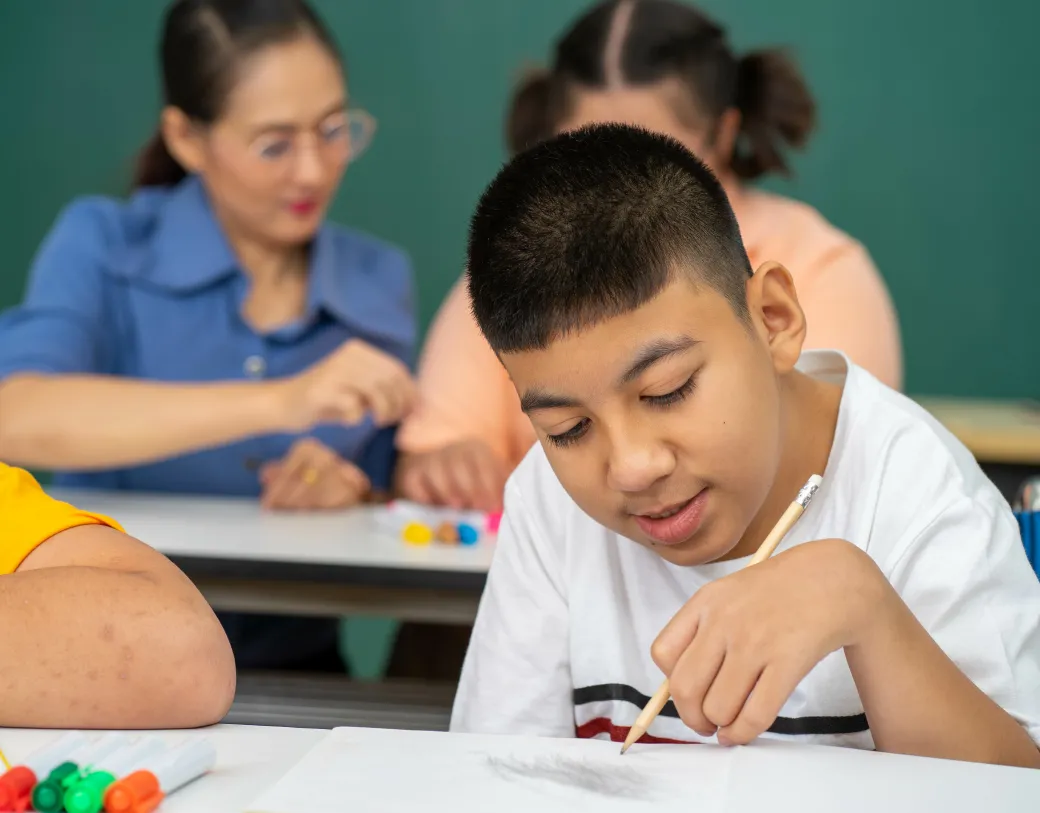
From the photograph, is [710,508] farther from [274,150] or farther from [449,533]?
[274,150]

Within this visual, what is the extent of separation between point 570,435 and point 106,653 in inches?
13.2

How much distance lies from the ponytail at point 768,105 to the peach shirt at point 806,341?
0.24ft

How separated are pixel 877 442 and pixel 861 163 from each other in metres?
2.42

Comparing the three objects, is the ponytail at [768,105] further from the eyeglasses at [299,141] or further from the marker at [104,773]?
the marker at [104,773]

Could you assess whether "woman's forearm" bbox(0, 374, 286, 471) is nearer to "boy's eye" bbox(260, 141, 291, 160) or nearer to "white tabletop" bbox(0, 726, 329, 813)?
"boy's eye" bbox(260, 141, 291, 160)

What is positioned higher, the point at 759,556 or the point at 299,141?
the point at 299,141

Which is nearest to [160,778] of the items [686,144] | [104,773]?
[104,773]

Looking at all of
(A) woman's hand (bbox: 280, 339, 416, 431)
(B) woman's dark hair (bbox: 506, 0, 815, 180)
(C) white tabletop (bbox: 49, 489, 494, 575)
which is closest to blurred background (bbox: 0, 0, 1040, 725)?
(B) woman's dark hair (bbox: 506, 0, 815, 180)

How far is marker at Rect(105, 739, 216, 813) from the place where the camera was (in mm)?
688

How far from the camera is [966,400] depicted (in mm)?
3223

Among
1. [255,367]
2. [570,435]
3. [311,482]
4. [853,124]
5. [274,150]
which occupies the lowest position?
[311,482]

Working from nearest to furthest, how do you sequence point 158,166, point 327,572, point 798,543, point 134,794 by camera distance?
point 134,794
point 798,543
point 327,572
point 158,166

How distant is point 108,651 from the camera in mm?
854

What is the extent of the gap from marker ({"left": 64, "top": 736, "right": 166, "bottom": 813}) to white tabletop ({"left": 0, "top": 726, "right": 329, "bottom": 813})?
3 cm
